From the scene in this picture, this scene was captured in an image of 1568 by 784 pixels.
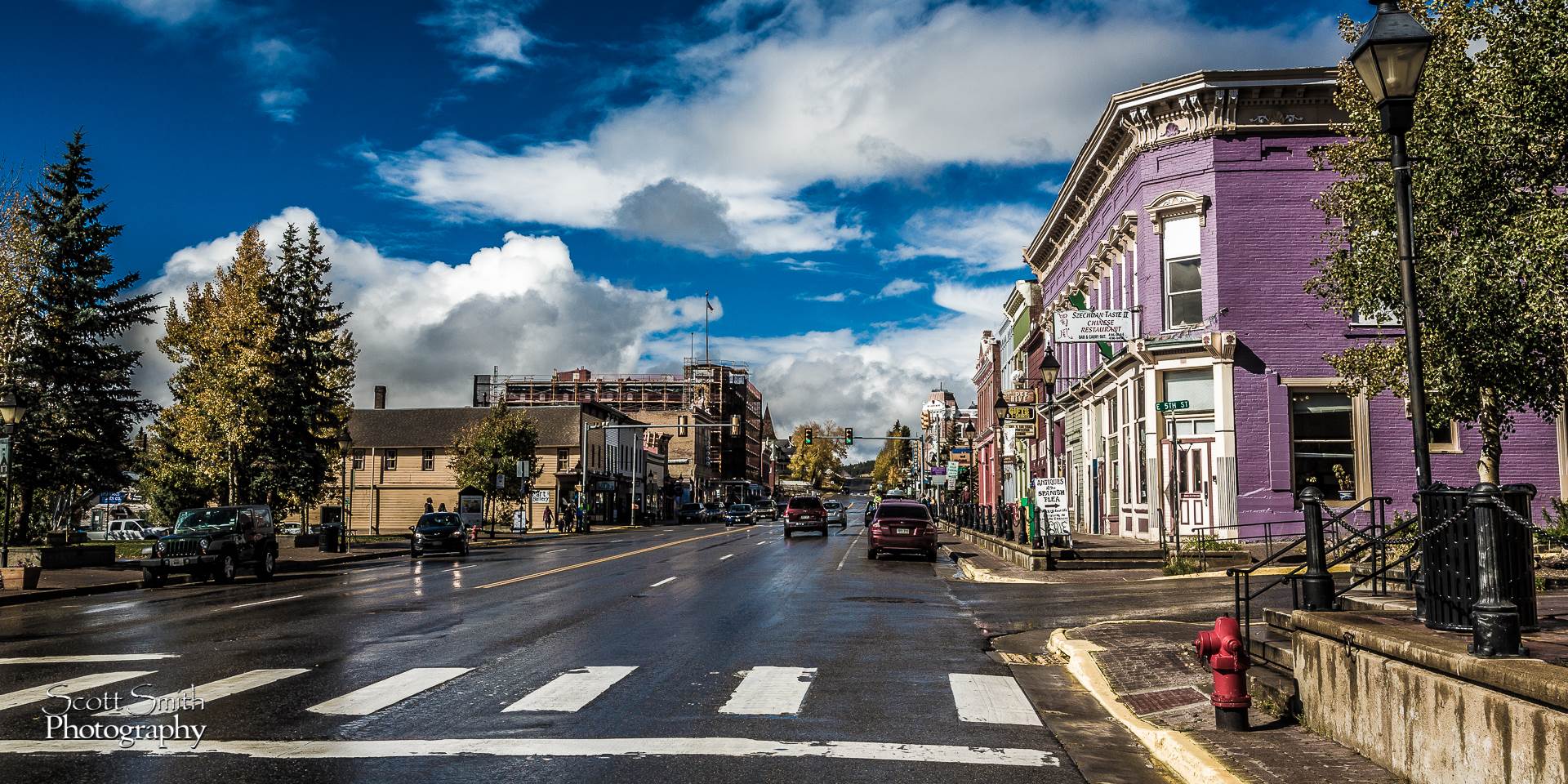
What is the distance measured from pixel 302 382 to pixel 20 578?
65.5 ft

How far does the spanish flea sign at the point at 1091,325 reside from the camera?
30.2 metres

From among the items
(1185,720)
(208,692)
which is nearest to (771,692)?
(1185,720)

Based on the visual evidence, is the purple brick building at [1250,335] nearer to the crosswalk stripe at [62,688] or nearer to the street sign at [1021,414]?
the street sign at [1021,414]

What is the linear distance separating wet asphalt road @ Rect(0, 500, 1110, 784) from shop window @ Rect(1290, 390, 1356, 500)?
12561 millimetres

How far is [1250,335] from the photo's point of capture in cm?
2889

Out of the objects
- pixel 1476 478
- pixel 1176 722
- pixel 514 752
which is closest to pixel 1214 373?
pixel 1476 478

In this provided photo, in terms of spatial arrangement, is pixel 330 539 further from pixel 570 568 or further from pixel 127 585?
pixel 570 568

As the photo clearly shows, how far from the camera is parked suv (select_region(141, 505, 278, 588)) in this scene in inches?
996

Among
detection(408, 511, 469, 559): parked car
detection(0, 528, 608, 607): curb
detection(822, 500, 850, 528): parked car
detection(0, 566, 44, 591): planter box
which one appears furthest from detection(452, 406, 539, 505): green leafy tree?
detection(0, 566, 44, 591): planter box

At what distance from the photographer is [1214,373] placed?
29094 millimetres

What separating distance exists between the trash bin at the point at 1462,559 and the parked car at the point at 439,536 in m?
35.8

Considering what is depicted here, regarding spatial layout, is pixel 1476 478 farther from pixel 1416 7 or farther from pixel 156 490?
pixel 156 490

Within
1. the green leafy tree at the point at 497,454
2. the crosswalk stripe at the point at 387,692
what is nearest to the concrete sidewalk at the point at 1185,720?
the crosswalk stripe at the point at 387,692

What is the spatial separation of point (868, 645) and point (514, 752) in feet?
21.7
